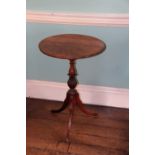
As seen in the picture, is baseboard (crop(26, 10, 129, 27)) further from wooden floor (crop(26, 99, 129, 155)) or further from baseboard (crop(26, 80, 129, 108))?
wooden floor (crop(26, 99, 129, 155))

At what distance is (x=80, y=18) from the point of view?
7.91ft

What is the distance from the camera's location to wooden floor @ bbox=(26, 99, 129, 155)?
78.1 inches

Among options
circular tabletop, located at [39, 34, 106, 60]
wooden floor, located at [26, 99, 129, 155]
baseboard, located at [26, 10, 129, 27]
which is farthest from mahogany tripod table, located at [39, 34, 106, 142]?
baseboard, located at [26, 10, 129, 27]

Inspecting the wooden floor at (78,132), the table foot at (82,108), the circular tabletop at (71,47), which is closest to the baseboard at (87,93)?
the wooden floor at (78,132)

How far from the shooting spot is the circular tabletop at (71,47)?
1.89 m

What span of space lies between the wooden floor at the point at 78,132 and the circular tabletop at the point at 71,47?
2.17ft

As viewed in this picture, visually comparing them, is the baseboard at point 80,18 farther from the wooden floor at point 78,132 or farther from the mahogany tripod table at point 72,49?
the wooden floor at point 78,132


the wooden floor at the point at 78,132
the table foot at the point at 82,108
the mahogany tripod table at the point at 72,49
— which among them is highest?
the mahogany tripod table at the point at 72,49

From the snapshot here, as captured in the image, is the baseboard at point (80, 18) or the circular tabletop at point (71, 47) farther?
the baseboard at point (80, 18)

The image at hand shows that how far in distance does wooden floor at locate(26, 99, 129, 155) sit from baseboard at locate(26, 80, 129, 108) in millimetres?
58

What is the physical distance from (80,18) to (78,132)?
0.98m
